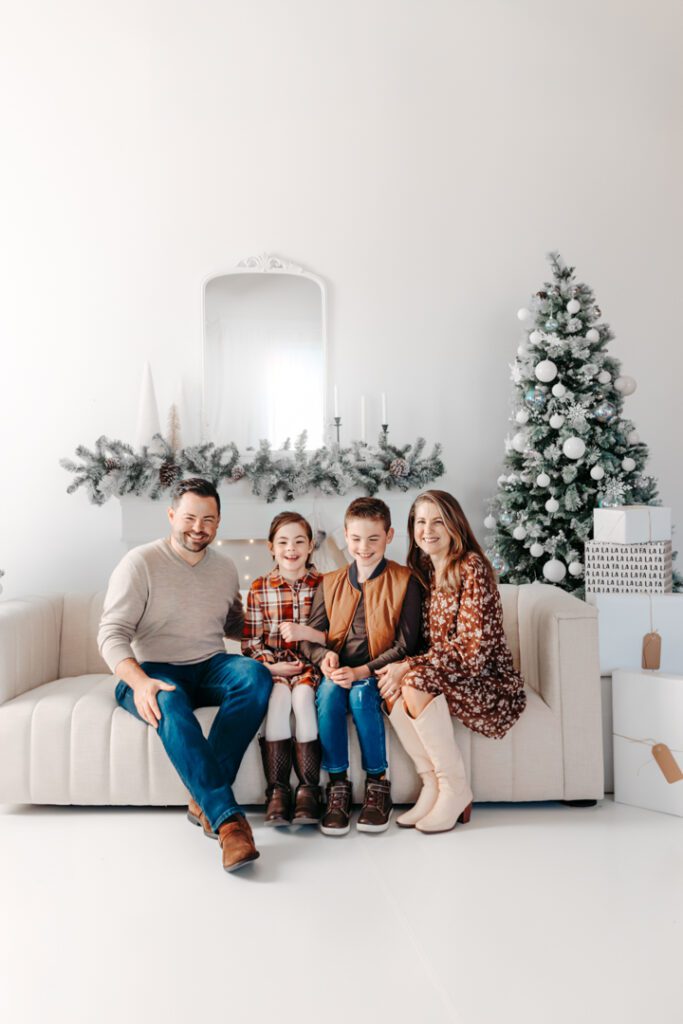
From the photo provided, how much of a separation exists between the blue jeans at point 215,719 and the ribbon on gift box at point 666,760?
46.9 inches

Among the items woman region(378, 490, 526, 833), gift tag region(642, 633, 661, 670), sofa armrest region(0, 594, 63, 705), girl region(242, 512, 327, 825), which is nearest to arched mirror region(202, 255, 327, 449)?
sofa armrest region(0, 594, 63, 705)

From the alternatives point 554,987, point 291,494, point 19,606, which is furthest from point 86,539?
point 554,987

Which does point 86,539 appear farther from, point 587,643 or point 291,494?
point 587,643

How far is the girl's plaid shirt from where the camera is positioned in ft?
9.50

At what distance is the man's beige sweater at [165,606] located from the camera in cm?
275

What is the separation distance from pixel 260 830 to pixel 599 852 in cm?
96

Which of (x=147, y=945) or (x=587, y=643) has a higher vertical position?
(x=587, y=643)

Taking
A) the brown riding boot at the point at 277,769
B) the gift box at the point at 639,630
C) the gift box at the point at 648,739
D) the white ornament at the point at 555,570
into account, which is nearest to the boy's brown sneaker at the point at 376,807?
the brown riding boot at the point at 277,769

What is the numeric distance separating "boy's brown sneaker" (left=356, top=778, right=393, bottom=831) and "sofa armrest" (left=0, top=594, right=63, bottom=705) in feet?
3.96

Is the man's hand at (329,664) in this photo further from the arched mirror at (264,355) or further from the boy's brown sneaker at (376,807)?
the arched mirror at (264,355)

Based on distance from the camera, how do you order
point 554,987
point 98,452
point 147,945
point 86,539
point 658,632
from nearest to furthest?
point 554,987 → point 147,945 → point 658,632 → point 98,452 → point 86,539

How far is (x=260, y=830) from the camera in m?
2.60

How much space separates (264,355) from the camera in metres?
4.62

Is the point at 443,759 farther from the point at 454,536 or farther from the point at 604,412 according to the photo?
the point at 604,412
